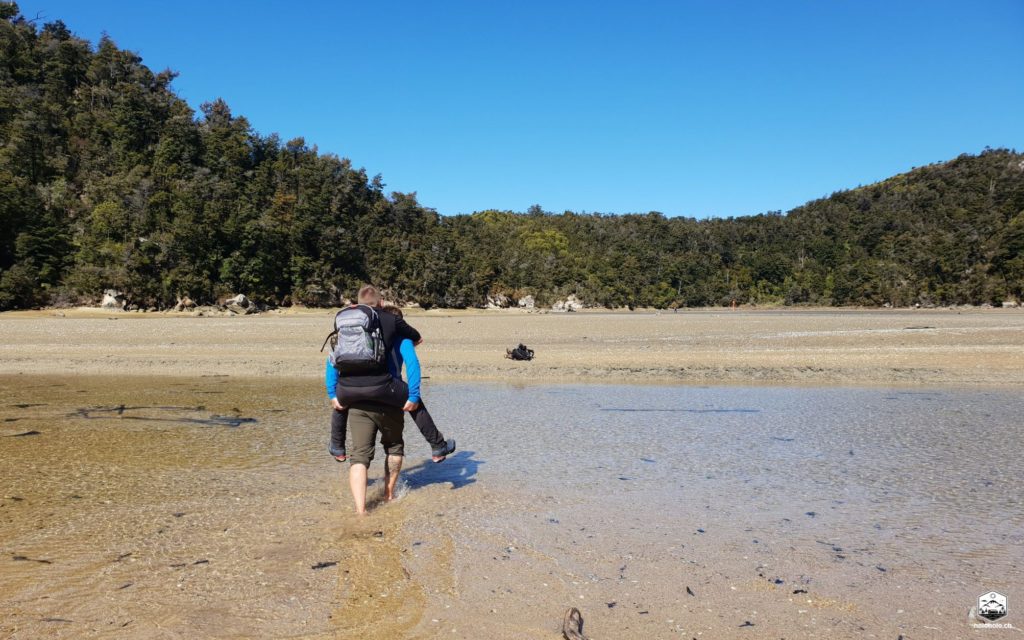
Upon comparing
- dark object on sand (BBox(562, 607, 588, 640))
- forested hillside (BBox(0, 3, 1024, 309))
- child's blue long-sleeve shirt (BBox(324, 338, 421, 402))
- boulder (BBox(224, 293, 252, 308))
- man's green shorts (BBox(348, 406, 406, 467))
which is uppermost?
forested hillside (BBox(0, 3, 1024, 309))

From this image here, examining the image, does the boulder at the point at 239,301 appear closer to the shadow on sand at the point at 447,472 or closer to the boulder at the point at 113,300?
the boulder at the point at 113,300

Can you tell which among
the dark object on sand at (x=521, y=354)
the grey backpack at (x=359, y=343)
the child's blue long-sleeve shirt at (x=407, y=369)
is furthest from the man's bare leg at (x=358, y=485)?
the dark object on sand at (x=521, y=354)

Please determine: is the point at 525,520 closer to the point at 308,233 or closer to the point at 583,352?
the point at 583,352

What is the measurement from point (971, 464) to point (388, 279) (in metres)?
69.2

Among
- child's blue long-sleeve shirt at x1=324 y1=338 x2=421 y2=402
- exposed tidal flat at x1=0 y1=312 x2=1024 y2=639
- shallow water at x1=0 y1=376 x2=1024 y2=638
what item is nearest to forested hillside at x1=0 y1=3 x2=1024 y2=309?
exposed tidal flat at x1=0 y1=312 x2=1024 y2=639

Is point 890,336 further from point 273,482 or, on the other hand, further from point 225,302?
point 225,302

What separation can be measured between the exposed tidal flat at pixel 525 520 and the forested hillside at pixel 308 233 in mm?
44718

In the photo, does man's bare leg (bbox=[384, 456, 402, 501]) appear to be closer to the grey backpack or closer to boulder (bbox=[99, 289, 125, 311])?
the grey backpack

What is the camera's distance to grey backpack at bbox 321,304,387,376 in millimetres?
4938

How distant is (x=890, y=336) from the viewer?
75.9 feet

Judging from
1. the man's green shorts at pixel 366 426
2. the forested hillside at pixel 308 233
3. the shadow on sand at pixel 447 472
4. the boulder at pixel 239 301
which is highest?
the forested hillside at pixel 308 233

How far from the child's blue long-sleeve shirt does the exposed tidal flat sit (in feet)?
3.45

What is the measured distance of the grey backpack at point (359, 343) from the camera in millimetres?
4938

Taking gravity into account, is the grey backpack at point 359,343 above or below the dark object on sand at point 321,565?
above
